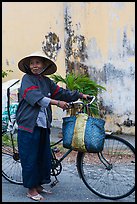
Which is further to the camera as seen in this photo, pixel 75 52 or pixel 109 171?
pixel 75 52

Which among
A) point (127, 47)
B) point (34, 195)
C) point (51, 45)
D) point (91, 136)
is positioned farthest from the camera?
point (51, 45)

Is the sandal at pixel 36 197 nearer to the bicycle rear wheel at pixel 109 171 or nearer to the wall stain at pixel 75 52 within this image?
the bicycle rear wheel at pixel 109 171

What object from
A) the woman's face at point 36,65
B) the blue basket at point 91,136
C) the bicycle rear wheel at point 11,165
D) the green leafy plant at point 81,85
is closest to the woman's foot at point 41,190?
the bicycle rear wheel at point 11,165

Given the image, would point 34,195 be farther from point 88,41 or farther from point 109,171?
point 88,41

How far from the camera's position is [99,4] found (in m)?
8.49

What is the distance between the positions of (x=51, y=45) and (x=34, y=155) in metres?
5.00

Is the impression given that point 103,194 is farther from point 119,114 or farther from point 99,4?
point 99,4

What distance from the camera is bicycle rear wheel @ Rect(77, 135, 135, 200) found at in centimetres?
465

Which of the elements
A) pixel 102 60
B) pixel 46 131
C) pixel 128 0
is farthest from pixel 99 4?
pixel 46 131

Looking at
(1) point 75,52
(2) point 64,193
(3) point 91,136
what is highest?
(1) point 75,52

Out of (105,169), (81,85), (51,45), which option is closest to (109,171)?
(105,169)

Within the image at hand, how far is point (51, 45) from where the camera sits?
360 inches

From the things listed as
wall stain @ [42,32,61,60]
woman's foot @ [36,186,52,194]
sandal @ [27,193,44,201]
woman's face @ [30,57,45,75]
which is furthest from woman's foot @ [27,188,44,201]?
wall stain @ [42,32,61,60]

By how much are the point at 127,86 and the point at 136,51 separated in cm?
76
